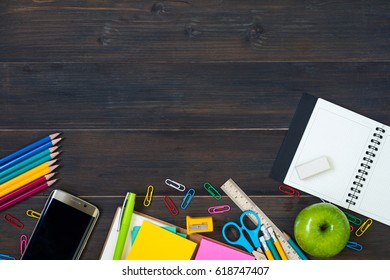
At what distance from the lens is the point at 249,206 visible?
139cm

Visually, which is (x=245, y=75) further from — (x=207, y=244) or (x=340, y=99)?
(x=207, y=244)

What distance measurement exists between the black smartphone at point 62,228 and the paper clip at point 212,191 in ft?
0.94

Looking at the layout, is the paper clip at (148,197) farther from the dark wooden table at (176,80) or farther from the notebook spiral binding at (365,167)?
the notebook spiral binding at (365,167)

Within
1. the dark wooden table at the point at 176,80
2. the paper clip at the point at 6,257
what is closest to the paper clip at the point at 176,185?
the dark wooden table at the point at 176,80

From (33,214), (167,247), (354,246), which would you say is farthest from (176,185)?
(354,246)

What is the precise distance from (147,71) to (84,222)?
0.42 meters

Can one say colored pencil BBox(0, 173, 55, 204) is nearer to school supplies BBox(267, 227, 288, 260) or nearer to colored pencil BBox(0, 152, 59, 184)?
colored pencil BBox(0, 152, 59, 184)

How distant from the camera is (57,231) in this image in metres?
1.36

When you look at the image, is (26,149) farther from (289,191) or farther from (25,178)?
(289,191)

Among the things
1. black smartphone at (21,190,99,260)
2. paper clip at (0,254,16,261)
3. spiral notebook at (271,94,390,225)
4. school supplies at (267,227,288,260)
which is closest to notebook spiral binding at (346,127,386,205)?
spiral notebook at (271,94,390,225)

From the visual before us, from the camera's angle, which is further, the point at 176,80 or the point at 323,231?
the point at 176,80

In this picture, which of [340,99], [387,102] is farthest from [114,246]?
[387,102]

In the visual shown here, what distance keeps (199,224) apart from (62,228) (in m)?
0.34

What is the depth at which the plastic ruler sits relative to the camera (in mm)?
1384
